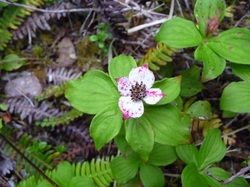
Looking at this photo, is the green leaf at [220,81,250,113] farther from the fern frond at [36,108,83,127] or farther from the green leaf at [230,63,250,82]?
the fern frond at [36,108,83,127]

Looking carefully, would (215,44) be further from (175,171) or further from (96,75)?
(175,171)

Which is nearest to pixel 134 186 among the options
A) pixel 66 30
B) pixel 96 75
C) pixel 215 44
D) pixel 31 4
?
pixel 96 75

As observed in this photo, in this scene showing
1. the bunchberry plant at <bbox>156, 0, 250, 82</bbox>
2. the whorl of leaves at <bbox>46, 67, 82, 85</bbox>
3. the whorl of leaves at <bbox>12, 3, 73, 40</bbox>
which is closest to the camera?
the bunchberry plant at <bbox>156, 0, 250, 82</bbox>

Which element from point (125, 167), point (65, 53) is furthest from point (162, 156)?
point (65, 53)

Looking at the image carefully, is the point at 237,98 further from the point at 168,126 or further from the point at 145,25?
the point at 145,25

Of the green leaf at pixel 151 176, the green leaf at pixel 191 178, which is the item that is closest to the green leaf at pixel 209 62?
the green leaf at pixel 191 178

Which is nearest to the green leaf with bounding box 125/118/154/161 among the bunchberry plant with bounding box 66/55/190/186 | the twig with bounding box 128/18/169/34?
the bunchberry plant with bounding box 66/55/190/186
